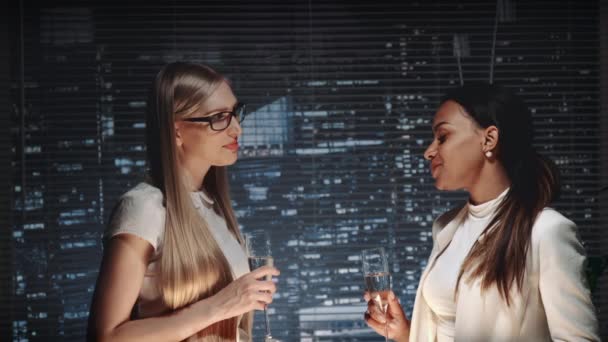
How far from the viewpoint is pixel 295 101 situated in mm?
3705

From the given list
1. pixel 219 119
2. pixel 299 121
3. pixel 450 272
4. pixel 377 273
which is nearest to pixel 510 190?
pixel 450 272

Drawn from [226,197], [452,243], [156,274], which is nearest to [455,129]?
[452,243]

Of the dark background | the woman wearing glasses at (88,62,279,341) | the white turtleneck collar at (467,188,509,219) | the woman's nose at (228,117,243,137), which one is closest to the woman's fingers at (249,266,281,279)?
the woman wearing glasses at (88,62,279,341)

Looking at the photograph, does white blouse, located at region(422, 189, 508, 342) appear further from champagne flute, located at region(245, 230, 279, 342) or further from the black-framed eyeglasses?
the black-framed eyeglasses

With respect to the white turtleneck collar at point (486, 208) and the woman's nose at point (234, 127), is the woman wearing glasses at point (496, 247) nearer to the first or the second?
the white turtleneck collar at point (486, 208)

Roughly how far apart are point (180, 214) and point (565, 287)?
97cm

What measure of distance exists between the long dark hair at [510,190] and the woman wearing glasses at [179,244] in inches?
21.7

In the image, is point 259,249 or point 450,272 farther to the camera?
point 450,272

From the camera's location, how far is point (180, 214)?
1.90m

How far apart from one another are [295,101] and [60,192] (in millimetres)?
1262

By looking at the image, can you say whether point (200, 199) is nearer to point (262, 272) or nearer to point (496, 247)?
point (262, 272)

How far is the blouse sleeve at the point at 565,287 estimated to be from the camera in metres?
1.64

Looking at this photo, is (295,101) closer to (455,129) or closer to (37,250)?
(37,250)

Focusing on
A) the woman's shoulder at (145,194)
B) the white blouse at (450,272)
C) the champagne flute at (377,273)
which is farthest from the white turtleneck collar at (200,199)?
the white blouse at (450,272)
